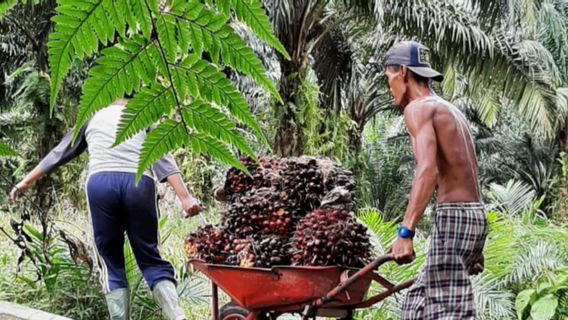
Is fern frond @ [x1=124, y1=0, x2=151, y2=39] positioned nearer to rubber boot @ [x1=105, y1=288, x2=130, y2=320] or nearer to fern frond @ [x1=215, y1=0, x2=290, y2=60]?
fern frond @ [x1=215, y1=0, x2=290, y2=60]

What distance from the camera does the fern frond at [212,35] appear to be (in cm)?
72

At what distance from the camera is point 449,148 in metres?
3.33

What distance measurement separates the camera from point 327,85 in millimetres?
11117

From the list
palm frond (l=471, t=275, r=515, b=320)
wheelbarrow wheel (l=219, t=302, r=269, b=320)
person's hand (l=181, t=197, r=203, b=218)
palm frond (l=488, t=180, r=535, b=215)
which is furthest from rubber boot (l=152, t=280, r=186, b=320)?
palm frond (l=488, t=180, r=535, b=215)

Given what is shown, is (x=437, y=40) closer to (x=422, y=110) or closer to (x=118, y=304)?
(x=422, y=110)

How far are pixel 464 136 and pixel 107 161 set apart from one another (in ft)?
6.20

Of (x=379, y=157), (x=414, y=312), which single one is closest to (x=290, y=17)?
(x=414, y=312)

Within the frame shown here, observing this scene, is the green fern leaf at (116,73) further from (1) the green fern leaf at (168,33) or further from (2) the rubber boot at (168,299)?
(2) the rubber boot at (168,299)

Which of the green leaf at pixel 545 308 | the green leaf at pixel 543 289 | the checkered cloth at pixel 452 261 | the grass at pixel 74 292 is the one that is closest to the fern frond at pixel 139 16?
the checkered cloth at pixel 452 261

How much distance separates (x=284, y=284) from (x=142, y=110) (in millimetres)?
2725

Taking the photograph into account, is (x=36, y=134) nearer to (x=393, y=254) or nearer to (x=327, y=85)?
(x=327, y=85)

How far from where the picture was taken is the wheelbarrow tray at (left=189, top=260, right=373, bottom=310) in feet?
11.0

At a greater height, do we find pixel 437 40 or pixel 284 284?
pixel 437 40

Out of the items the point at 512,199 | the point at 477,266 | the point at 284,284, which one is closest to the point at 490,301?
the point at 477,266
